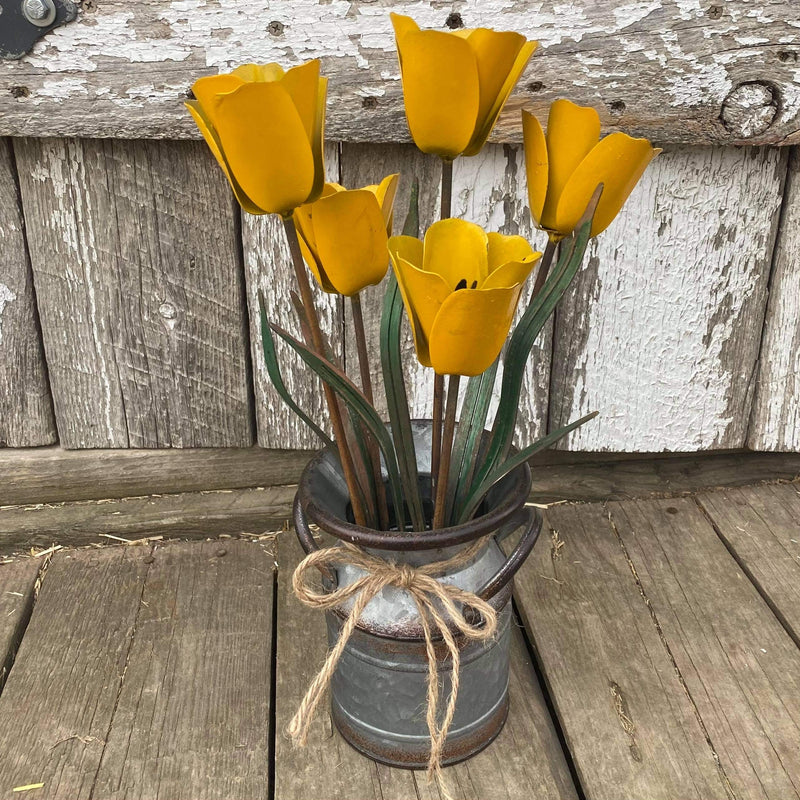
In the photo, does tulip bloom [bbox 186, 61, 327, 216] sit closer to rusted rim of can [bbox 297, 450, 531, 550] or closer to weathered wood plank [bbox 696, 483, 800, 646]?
rusted rim of can [bbox 297, 450, 531, 550]

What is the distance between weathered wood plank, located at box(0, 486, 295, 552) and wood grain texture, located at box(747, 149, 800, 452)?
0.58 metres

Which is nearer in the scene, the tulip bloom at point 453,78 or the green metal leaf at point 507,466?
the tulip bloom at point 453,78

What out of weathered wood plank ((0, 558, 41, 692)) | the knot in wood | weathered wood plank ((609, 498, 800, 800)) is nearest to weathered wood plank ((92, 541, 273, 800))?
weathered wood plank ((0, 558, 41, 692))

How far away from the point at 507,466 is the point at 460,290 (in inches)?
7.4

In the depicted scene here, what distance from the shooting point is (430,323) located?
0.55 meters

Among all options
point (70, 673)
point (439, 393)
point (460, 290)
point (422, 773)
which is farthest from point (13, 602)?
point (460, 290)

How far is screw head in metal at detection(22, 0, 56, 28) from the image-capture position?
0.79 metres

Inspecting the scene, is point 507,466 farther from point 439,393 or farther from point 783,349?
point 783,349

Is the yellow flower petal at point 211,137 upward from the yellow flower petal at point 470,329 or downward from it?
upward

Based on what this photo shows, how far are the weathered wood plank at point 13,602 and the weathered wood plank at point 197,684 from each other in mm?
125

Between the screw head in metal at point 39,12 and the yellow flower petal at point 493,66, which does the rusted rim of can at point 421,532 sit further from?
the screw head in metal at point 39,12

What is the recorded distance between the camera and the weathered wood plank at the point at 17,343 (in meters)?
0.90

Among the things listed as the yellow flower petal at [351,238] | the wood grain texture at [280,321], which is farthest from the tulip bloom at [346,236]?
the wood grain texture at [280,321]

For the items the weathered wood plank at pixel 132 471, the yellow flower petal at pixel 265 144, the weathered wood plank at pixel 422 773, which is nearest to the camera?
the yellow flower petal at pixel 265 144
